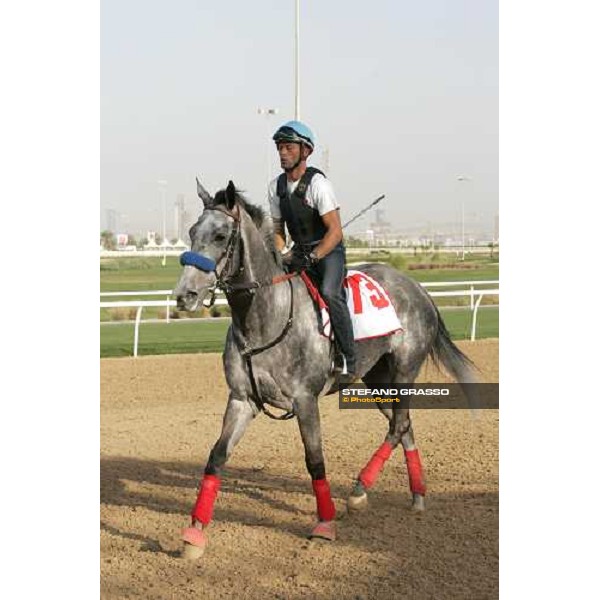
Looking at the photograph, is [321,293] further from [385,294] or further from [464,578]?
[464,578]

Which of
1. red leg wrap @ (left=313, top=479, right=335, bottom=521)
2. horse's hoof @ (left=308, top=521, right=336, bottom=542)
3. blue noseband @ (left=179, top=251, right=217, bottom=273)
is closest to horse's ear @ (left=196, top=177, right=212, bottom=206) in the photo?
blue noseband @ (left=179, top=251, right=217, bottom=273)

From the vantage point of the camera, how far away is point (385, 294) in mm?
6895

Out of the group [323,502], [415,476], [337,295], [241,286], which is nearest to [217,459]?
[323,502]

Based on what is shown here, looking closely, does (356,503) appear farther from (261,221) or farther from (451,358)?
(261,221)

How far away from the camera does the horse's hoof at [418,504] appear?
6758mm

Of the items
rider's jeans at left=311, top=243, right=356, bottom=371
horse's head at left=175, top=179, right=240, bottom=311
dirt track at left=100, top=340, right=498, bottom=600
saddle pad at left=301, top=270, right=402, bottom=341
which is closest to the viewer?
horse's head at left=175, top=179, right=240, bottom=311

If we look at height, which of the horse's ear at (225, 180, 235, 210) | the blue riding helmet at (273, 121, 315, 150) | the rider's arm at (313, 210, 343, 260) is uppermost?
the blue riding helmet at (273, 121, 315, 150)

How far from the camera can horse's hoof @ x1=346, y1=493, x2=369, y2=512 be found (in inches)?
262

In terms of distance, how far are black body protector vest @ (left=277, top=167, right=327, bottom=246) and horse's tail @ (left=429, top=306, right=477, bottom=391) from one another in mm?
1632

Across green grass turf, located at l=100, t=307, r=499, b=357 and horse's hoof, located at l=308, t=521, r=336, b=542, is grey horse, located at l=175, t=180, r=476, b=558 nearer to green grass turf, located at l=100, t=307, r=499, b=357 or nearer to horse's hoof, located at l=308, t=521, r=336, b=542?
horse's hoof, located at l=308, t=521, r=336, b=542

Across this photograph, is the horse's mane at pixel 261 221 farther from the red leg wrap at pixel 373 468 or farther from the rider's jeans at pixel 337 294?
the red leg wrap at pixel 373 468

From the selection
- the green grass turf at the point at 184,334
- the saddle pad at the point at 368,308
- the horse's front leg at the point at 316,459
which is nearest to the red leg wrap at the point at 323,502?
the horse's front leg at the point at 316,459
